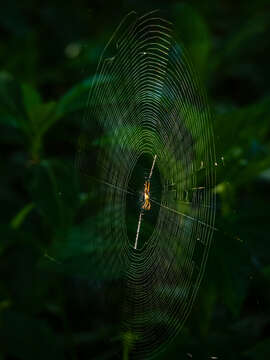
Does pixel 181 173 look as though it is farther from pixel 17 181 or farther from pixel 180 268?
pixel 17 181

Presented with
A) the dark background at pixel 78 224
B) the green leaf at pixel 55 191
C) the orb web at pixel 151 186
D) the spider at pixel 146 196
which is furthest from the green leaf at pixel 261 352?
the green leaf at pixel 55 191

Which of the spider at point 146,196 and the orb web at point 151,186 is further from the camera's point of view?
the spider at point 146,196

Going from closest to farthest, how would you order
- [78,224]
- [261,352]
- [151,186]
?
[261,352] < [151,186] < [78,224]

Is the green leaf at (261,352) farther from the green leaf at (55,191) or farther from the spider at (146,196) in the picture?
the green leaf at (55,191)

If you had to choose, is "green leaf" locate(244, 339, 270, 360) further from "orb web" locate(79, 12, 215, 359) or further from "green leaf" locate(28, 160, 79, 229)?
"green leaf" locate(28, 160, 79, 229)

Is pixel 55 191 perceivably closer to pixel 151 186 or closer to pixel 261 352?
pixel 151 186

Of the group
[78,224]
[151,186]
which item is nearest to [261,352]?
[151,186]
